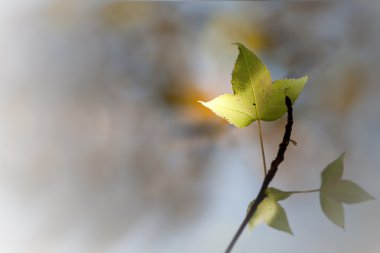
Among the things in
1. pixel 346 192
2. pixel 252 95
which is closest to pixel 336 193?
pixel 346 192

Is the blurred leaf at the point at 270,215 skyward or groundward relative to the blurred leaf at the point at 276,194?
groundward

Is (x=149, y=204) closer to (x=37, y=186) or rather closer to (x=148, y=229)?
(x=148, y=229)

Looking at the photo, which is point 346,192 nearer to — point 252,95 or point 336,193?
point 336,193

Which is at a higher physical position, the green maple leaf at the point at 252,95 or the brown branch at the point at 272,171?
the green maple leaf at the point at 252,95

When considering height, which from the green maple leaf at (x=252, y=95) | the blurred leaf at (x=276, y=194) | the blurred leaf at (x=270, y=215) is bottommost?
the blurred leaf at (x=270, y=215)
